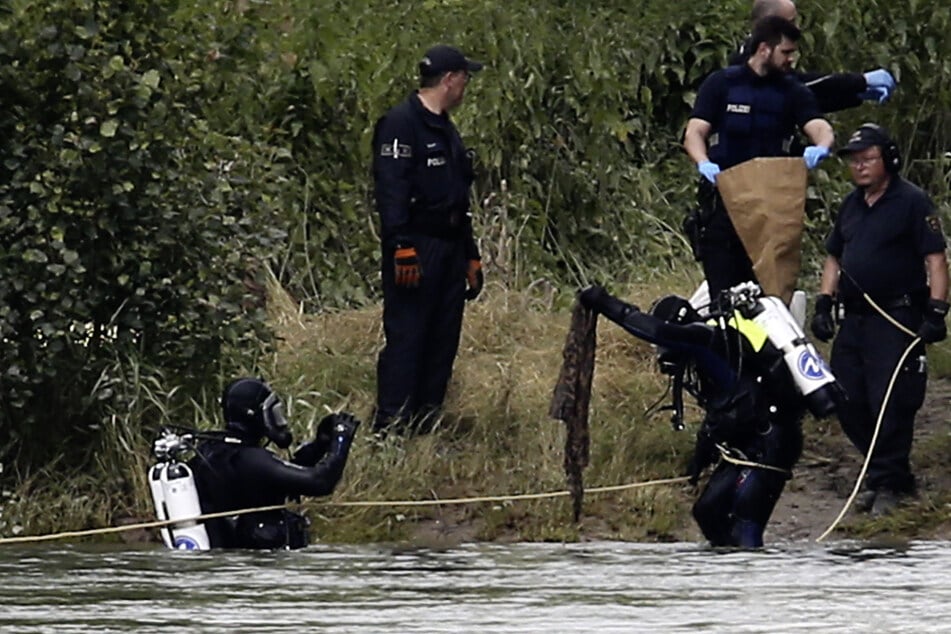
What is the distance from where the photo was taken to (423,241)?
1369cm

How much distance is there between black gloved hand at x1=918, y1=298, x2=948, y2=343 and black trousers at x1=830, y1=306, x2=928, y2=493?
10cm

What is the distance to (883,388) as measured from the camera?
519 inches

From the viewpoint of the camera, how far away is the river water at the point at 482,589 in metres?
9.02

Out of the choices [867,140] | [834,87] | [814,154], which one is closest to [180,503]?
[814,154]

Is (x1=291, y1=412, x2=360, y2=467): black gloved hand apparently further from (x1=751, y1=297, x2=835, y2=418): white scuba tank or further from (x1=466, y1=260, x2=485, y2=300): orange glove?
(x1=466, y1=260, x2=485, y2=300): orange glove

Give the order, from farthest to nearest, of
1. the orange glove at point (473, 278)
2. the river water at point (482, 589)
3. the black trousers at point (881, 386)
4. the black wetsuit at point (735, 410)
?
the orange glove at point (473, 278), the black trousers at point (881, 386), the black wetsuit at point (735, 410), the river water at point (482, 589)

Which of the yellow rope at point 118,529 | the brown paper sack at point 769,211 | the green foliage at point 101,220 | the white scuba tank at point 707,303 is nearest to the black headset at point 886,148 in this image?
the brown paper sack at point 769,211

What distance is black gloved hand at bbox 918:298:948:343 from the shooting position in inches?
509

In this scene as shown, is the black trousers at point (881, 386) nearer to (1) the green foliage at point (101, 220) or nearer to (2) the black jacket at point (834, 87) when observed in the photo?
(2) the black jacket at point (834, 87)

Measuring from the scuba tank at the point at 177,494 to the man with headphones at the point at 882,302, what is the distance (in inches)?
126

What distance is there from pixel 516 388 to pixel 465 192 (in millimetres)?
1505

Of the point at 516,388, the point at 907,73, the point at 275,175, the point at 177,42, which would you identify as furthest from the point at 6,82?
the point at 907,73

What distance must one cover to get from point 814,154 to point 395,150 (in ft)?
6.87

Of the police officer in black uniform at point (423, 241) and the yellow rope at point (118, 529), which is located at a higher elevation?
the police officer in black uniform at point (423, 241)
